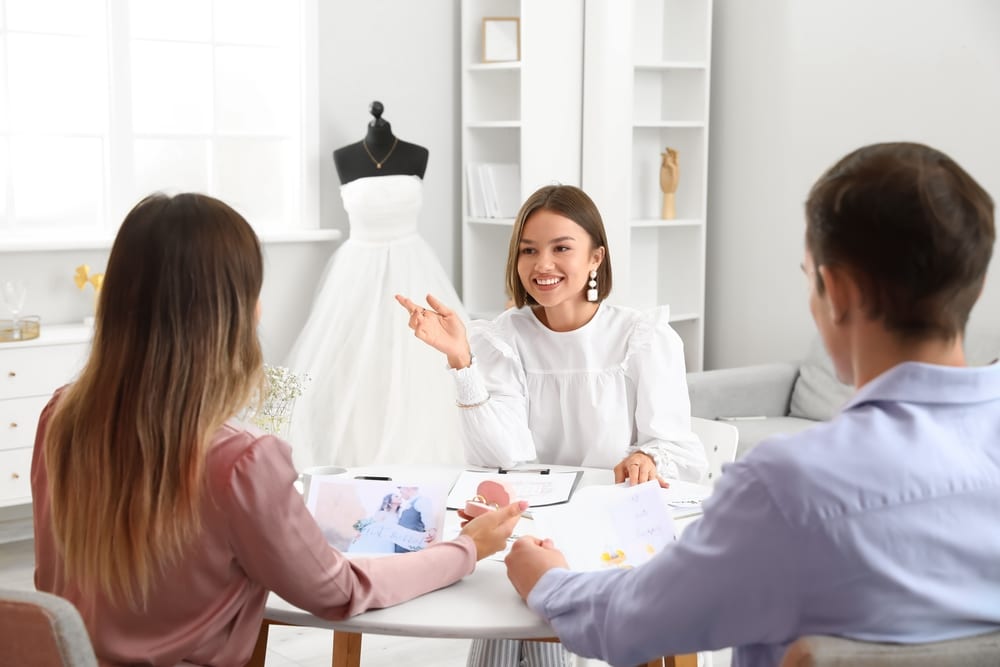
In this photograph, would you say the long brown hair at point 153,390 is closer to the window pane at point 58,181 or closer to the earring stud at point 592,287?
the earring stud at point 592,287

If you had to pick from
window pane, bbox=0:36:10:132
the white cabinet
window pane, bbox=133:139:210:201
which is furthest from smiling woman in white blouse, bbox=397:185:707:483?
window pane, bbox=0:36:10:132

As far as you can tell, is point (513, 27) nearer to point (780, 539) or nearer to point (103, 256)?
point (103, 256)

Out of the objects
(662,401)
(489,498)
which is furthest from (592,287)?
→ (489,498)

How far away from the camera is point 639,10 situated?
16.1 feet

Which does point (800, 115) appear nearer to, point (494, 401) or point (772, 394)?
point (772, 394)

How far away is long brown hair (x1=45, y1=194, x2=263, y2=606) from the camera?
132 centimetres

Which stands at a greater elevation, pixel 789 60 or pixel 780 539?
pixel 789 60

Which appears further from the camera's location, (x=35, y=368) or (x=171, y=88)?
(x=171, y=88)

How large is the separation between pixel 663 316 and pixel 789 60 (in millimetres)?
2540

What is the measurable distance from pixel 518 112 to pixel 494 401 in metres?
2.86

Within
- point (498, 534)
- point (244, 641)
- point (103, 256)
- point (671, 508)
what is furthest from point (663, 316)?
point (103, 256)

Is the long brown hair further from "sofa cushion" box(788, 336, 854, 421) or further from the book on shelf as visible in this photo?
the book on shelf

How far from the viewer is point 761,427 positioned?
13.4 feet

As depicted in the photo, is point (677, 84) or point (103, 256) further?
point (677, 84)
